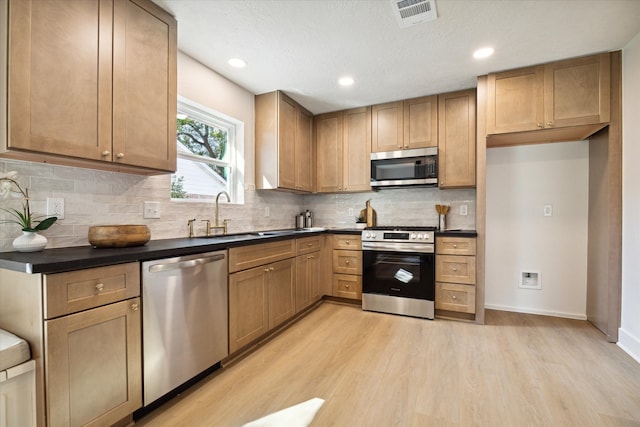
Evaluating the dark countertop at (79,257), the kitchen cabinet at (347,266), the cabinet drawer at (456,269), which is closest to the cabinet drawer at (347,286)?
the kitchen cabinet at (347,266)

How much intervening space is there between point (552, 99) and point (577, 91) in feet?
0.62

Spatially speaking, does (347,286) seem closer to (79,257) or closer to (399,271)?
(399,271)

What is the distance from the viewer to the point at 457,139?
325cm

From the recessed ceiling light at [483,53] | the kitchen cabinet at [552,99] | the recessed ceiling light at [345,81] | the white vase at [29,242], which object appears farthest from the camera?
the recessed ceiling light at [345,81]

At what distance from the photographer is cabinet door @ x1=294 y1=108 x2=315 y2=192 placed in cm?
362

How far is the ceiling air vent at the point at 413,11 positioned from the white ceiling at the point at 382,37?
48 millimetres

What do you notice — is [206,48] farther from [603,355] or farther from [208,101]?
[603,355]

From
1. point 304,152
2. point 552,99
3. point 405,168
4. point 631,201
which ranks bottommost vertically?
point 631,201

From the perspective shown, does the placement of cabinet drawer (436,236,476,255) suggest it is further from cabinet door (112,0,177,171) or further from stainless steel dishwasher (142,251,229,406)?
cabinet door (112,0,177,171)

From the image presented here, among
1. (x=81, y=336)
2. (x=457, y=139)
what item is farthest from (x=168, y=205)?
(x=457, y=139)

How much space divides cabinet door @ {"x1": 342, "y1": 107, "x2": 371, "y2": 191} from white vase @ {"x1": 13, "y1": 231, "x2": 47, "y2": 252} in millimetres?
2992

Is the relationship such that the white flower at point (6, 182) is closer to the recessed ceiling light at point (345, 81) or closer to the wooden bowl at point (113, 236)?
the wooden bowl at point (113, 236)

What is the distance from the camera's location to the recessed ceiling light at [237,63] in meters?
2.57

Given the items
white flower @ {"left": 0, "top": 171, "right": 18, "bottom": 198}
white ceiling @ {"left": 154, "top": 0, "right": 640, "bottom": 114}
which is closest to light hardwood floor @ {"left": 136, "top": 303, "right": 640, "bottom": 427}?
white flower @ {"left": 0, "top": 171, "right": 18, "bottom": 198}
